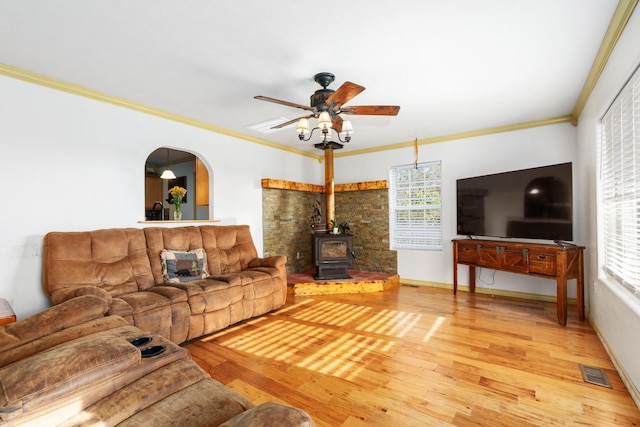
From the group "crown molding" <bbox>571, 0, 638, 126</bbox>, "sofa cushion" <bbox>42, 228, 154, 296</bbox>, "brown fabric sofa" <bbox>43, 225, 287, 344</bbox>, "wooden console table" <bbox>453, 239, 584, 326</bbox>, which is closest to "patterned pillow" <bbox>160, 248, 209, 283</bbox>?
"brown fabric sofa" <bbox>43, 225, 287, 344</bbox>

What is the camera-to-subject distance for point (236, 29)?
86.2 inches

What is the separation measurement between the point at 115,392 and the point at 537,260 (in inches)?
156

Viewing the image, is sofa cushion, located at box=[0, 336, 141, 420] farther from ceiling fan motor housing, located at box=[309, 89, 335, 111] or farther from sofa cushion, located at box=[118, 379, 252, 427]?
ceiling fan motor housing, located at box=[309, 89, 335, 111]

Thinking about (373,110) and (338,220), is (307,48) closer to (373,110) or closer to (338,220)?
(373,110)

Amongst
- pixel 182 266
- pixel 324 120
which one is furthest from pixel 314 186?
pixel 324 120

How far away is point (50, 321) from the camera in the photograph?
5.97 feet

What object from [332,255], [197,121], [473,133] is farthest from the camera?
[332,255]

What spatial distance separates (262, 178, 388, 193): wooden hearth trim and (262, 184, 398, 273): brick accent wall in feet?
0.33

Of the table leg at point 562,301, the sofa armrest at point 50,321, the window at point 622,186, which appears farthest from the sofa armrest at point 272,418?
the table leg at point 562,301

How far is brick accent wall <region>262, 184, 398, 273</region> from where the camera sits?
17.6 ft

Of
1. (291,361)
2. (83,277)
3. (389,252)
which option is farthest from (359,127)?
(83,277)

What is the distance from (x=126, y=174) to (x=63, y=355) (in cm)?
284

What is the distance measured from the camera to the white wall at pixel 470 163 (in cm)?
419

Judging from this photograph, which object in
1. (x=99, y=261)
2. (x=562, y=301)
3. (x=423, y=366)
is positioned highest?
(x=99, y=261)
